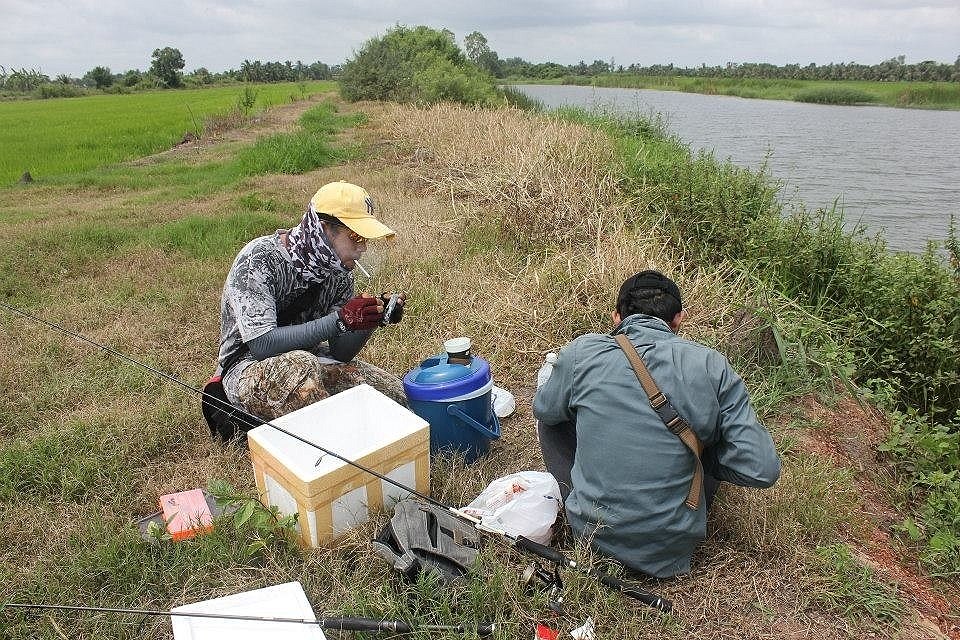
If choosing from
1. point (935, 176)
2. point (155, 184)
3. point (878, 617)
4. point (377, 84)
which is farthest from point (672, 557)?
point (377, 84)

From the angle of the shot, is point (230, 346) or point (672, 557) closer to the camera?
point (672, 557)

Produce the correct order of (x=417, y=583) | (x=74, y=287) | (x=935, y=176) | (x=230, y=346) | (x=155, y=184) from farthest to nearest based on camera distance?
(x=935, y=176) < (x=155, y=184) < (x=74, y=287) < (x=230, y=346) < (x=417, y=583)

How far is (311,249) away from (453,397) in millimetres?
933

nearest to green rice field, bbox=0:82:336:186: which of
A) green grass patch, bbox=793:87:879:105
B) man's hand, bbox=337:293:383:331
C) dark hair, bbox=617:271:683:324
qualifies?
man's hand, bbox=337:293:383:331

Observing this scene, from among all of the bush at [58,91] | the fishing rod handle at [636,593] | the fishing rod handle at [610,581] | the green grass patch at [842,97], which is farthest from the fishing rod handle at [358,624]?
the bush at [58,91]

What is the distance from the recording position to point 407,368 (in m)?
3.62

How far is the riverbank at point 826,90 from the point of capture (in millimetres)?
28375

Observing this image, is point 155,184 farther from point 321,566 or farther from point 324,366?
point 321,566

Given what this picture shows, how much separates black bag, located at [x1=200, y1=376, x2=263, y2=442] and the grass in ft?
0.25

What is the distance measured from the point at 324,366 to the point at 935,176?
13.5 metres

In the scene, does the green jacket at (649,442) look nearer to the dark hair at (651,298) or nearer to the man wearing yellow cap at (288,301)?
the dark hair at (651,298)

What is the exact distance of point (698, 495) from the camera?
1.95 m

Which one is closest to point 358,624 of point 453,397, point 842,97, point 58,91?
point 453,397

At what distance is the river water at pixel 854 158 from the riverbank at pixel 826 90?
736 centimetres
